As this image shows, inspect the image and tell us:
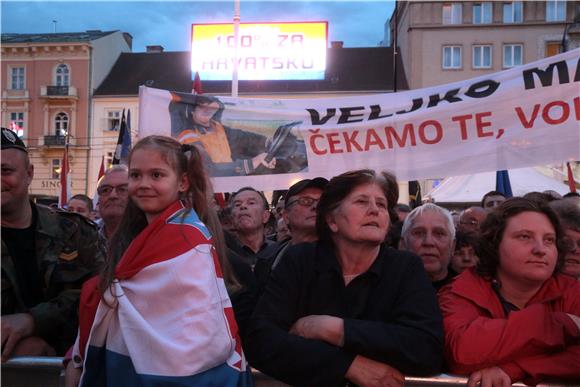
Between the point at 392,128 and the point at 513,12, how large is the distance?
36.2 meters

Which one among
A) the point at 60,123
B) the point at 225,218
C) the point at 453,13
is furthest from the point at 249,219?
the point at 60,123

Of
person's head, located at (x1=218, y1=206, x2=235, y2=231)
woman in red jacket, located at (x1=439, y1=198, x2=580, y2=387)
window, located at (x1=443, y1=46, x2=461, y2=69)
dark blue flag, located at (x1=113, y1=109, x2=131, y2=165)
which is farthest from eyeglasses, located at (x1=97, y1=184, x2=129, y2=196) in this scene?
window, located at (x1=443, y1=46, x2=461, y2=69)

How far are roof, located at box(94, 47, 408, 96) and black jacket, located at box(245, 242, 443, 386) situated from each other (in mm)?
35833

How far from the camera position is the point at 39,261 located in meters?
2.96

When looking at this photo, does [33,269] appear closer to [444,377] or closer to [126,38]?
[444,377]

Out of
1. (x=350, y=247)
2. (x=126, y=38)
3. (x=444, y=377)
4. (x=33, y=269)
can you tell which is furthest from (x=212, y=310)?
(x=126, y=38)

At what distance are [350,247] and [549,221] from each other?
2.60 ft

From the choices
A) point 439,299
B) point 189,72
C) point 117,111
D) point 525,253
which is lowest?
point 439,299

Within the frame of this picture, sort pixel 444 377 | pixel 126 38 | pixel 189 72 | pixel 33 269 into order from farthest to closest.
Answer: pixel 126 38 → pixel 189 72 → pixel 33 269 → pixel 444 377

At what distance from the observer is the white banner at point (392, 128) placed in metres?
5.00

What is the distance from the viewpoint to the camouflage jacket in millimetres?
2836

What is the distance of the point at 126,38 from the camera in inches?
1768

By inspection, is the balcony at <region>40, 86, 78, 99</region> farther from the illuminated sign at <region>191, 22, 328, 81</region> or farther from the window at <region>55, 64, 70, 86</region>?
the illuminated sign at <region>191, 22, 328, 81</region>

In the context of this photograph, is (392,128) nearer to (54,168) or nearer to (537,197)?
(537,197)
